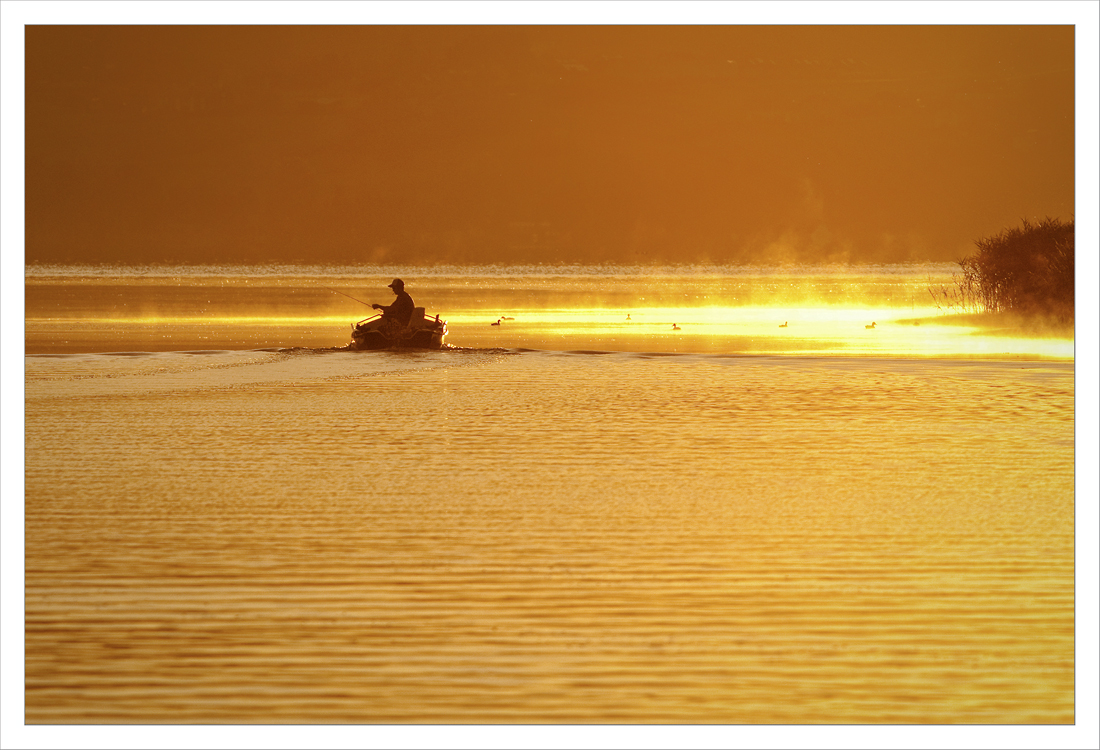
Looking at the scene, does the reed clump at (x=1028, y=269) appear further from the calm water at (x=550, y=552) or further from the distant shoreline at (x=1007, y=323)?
the calm water at (x=550, y=552)

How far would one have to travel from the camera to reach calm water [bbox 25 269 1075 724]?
6.25 m

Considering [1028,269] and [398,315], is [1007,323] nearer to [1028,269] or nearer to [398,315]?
[1028,269]

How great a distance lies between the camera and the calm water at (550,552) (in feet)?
20.5

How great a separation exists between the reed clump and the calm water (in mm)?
11461

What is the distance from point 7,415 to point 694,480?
602 centimetres

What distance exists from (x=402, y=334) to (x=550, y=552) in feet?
51.8

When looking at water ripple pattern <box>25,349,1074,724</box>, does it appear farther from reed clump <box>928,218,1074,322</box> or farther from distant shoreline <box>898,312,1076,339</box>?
reed clump <box>928,218,1074,322</box>

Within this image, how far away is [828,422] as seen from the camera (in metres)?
14.2

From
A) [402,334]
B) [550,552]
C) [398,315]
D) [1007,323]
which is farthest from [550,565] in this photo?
[1007,323]

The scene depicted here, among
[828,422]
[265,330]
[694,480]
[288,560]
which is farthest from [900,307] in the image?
[288,560]

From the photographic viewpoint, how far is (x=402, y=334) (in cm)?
2381

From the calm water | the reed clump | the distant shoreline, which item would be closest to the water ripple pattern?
the calm water

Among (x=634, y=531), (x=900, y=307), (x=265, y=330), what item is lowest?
(x=634, y=531)

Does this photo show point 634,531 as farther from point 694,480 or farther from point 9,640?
Result: point 9,640
